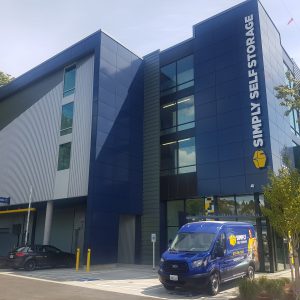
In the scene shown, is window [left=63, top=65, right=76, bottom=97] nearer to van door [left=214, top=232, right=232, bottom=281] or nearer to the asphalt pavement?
the asphalt pavement

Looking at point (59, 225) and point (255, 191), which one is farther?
point (59, 225)

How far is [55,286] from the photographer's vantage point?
45.3ft

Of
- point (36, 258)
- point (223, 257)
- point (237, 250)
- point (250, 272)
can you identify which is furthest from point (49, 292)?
point (36, 258)

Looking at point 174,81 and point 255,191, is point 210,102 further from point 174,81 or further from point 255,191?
point 255,191

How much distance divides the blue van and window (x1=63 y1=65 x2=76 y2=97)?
1673 centimetres

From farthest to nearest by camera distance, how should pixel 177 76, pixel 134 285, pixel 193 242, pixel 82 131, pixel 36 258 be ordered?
1. pixel 177 76
2. pixel 82 131
3. pixel 36 258
4. pixel 134 285
5. pixel 193 242

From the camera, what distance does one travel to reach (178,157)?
2562 centimetres

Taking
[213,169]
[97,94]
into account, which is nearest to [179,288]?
[213,169]

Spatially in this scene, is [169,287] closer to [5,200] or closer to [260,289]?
[260,289]

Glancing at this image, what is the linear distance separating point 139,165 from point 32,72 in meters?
13.4

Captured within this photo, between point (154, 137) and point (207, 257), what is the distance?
15.4 metres

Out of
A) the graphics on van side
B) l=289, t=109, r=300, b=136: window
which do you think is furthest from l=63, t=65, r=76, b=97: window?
the graphics on van side

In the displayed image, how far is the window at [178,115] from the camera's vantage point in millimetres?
25672

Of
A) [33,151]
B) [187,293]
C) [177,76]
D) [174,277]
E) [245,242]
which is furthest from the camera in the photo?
[33,151]
